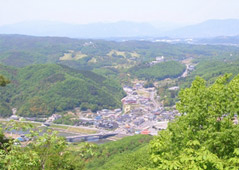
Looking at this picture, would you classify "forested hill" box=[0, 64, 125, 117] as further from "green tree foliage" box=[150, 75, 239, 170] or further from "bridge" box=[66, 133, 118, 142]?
"green tree foliage" box=[150, 75, 239, 170]

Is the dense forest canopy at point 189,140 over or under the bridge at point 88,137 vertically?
over

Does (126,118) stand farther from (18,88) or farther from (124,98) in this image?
(18,88)

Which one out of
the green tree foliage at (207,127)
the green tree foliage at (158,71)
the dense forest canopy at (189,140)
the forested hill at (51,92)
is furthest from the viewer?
the green tree foliage at (158,71)

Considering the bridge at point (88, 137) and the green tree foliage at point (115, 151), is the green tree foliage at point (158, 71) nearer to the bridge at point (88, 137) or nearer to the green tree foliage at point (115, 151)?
the bridge at point (88, 137)

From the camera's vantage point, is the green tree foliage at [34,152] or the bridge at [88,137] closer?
the green tree foliage at [34,152]

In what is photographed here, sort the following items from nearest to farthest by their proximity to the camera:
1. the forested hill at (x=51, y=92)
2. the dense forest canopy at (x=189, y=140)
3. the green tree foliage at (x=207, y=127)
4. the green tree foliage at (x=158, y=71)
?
the dense forest canopy at (x=189, y=140), the green tree foliage at (x=207, y=127), the forested hill at (x=51, y=92), the green tree foliage at (x=158, y=71)

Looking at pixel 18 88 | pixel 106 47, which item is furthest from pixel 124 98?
pixel 106 47

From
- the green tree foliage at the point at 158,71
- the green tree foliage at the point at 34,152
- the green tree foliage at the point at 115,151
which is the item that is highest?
the green tree foliage at the point at 34,152

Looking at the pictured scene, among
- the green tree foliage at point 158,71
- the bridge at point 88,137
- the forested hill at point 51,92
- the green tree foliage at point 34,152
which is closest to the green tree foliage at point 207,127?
the green tree foliage at point 34,152
